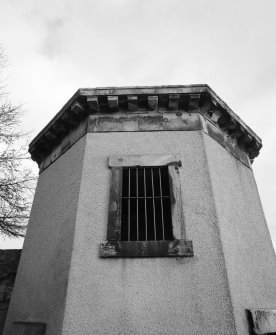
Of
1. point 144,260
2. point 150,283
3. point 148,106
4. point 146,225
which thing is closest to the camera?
point 150,283

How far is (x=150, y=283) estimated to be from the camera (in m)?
3.70

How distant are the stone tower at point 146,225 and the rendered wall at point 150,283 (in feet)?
0.05

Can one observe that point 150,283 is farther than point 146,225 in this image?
No

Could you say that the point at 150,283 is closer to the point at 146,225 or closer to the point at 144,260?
the point at 144,260

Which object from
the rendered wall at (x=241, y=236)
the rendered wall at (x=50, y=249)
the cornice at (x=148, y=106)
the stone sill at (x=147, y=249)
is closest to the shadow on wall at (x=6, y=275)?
the rendered wall at (x=50, y=249)

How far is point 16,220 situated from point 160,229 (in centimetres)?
581

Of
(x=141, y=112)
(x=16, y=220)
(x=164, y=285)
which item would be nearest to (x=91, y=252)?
(x=164, y=285)

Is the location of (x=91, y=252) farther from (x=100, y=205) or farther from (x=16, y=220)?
(x=16, y=220)

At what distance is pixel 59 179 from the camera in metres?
5.50

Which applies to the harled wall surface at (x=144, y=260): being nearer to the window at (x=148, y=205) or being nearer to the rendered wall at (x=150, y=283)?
the rendered wall at (x=150, y=283)

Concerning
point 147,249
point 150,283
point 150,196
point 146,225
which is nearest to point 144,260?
point 147,249

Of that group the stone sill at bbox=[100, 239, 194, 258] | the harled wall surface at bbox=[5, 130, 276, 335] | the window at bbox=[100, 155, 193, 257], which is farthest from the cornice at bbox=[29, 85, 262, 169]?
the stone sill at bbox=[100, 239, 194, 258]

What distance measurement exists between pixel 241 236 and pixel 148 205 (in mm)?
1756

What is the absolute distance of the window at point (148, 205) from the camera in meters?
3.91
